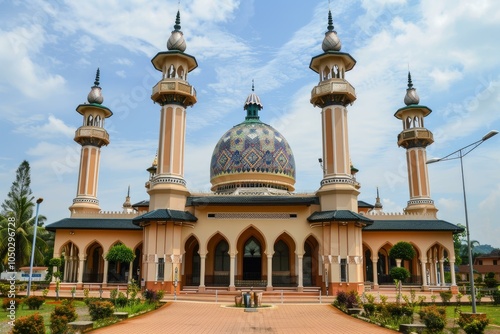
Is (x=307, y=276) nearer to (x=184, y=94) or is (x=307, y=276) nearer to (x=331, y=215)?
(x=331, y=215)

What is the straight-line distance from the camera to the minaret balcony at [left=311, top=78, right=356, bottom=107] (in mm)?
29188

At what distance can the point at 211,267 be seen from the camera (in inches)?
1196

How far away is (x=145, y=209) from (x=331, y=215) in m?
18.5

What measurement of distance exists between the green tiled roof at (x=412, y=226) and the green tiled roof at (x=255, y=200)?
5609mm

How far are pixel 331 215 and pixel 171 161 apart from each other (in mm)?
11237

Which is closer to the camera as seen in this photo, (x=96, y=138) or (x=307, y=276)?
(x=307, y=276)

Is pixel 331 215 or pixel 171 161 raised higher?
pixel 171 161

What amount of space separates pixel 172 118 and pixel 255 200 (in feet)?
27.0

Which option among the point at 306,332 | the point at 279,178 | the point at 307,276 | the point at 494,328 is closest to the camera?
the point at 306,332

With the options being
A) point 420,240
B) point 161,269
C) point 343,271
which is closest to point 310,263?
point 343,271

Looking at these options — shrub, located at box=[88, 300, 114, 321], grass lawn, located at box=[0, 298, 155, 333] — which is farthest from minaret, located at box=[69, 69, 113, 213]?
shrub, located at box=[88, 300, 114, 321]

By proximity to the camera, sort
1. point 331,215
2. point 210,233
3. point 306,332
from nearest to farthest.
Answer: point 306,332, point 331,215, point 210,233

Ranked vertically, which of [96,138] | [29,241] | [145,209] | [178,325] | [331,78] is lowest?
Answer: [178,325]

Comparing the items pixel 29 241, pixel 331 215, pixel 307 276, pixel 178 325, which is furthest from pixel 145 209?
pixel 178 325
